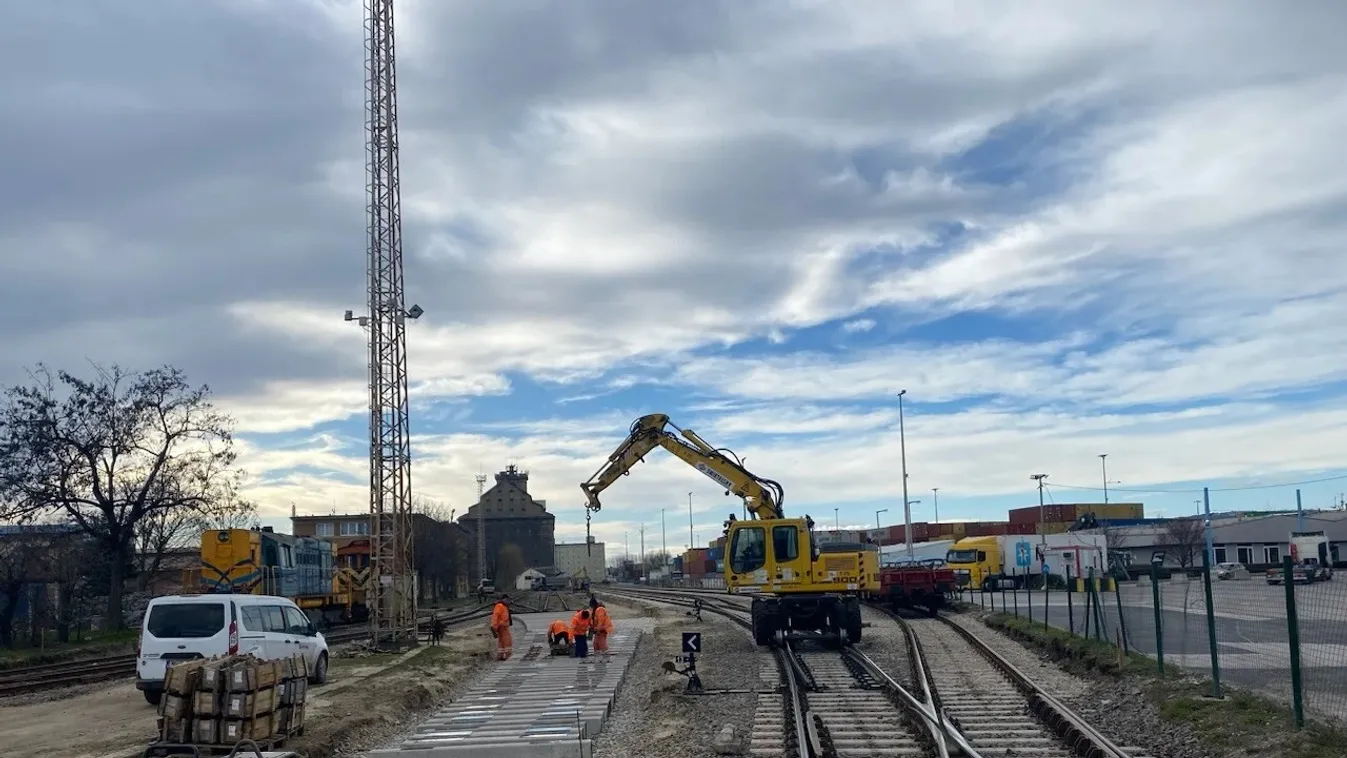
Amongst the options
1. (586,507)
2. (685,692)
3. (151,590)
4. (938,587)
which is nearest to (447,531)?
(151,590)

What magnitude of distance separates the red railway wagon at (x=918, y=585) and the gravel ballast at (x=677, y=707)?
1206cm

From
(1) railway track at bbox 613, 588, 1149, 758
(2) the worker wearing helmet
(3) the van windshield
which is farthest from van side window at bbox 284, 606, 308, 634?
(1) railway track at bbox 613, 588, 1149, 758

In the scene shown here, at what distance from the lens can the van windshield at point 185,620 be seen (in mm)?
17984

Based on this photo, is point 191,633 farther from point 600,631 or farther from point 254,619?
point 600,631

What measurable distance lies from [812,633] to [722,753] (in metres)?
15.0

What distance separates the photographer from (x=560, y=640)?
92.2ft

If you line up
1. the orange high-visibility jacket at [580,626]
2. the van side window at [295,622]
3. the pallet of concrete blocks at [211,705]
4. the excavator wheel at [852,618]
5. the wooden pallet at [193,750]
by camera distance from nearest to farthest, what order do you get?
the wooden pallet at [193,750], the pallet of concrete blocks at [211,705], the van side window at [295,622], the excavator wheel at [852,618], the orange high-visibility jacket at [580,626]

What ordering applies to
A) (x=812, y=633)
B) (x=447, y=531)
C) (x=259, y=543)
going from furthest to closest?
(x=447, y=531) → (x=259, y=543) → (x=812, y=633)

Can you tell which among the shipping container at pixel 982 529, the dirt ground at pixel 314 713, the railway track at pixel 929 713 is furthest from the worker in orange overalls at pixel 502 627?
the shipping container at pixel 982 529

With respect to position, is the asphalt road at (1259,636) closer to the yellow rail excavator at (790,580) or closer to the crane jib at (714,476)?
the yellow rail excavator at (790,580)

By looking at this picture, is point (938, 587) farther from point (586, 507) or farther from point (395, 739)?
point (395, 739)

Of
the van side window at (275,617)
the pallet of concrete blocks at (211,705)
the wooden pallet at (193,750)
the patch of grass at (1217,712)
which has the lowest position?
the patch of grass at (1217,712)

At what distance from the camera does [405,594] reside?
114ft

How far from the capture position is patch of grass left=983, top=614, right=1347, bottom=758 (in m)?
11.5
